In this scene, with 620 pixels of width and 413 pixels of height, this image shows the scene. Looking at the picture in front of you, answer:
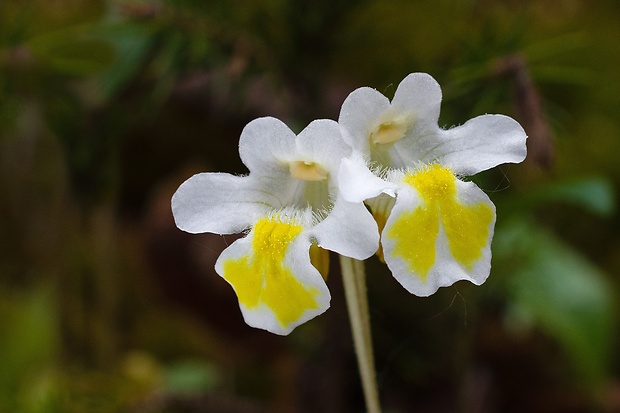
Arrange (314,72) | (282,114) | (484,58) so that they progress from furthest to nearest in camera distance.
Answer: (282,114)
(314,72)
(484,58)

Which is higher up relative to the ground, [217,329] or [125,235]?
[125,235]

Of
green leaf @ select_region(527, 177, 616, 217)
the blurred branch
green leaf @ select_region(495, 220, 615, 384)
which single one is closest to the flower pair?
the blurred branch

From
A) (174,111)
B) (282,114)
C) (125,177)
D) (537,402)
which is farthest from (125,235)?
(537,402)

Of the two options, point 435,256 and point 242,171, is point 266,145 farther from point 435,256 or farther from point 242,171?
point 242,171

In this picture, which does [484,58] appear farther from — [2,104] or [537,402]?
[537,402]

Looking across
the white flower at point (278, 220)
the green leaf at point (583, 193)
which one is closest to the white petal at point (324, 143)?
the white flower at point (278, 220)

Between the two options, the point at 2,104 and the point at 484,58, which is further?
the point at 2,104

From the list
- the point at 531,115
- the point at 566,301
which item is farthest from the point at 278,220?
the point at 566,301

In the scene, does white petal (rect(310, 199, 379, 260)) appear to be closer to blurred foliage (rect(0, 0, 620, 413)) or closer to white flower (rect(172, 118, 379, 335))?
white flower (rect(172, 118, 379, 335))

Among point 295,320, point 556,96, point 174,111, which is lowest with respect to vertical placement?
point 295,320
